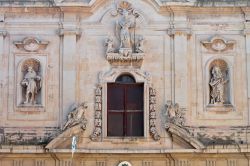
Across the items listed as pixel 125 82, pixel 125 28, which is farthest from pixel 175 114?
pixel 125 28

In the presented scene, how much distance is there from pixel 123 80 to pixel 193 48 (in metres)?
2.10

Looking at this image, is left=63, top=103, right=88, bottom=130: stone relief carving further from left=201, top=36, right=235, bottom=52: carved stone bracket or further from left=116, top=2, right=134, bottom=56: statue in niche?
left=201, top=36, right=235, bottom=52: carved stone bracket

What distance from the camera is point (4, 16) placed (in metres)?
18.6

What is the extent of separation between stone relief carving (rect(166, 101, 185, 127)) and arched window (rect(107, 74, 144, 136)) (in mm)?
753

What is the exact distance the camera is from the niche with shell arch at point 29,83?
1809 centimetres

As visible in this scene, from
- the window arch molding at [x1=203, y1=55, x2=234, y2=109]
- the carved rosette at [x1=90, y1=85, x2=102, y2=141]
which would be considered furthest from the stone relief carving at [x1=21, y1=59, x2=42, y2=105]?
the window arch molding at [x1=203, y1=55, x2=234, y2=109]

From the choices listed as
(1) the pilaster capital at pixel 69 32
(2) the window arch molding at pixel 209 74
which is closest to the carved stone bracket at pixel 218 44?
(2) the window arch molding at pixel 209 74

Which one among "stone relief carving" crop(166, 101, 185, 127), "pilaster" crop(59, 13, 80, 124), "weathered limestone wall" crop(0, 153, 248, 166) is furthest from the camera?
"pilaster" crop(59, 13, 80, 124)

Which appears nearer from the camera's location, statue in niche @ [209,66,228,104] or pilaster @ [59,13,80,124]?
pilaster @ [59,13,80,124]

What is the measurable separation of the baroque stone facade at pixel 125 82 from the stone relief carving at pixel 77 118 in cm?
3

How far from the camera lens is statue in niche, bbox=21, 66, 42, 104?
1808 cm

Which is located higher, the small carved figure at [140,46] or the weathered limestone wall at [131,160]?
the small carved figure at [140,46]

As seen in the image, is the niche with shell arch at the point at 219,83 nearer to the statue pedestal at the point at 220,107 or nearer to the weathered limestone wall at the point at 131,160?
the statue pedestal at the point at 220,107

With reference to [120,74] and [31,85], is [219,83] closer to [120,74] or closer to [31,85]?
[120,74]
